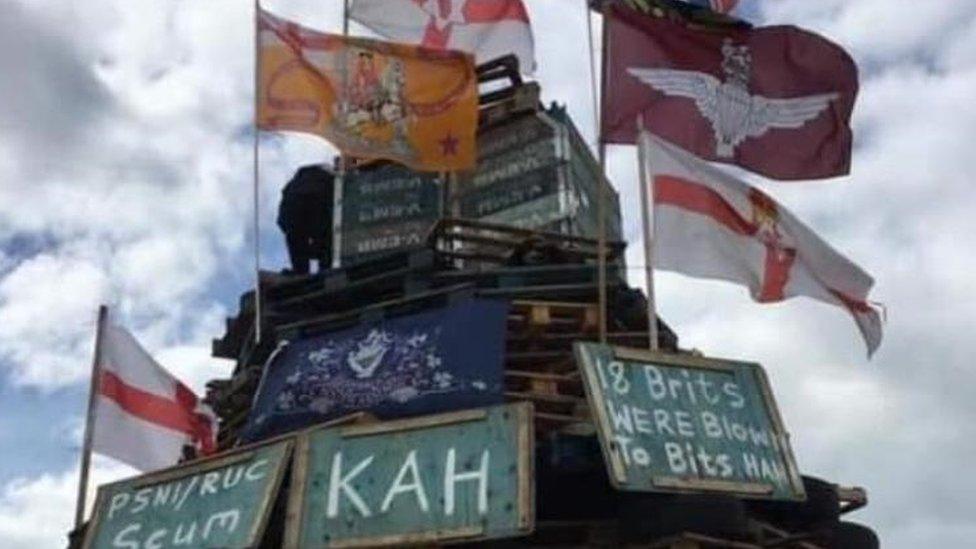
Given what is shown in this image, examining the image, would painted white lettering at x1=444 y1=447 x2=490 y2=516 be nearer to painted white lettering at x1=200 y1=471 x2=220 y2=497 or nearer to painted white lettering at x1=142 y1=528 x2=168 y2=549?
painted white lettering at x1=200 y1=471 x2=220 y2=497

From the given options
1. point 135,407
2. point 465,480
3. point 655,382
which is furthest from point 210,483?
point 135,407

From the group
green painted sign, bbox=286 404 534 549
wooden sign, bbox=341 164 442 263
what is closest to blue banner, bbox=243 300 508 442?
green painted sign, bbox=286 404 534 549

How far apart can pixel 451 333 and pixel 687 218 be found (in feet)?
8.01

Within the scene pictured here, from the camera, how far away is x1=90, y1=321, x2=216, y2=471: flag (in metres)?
16.8

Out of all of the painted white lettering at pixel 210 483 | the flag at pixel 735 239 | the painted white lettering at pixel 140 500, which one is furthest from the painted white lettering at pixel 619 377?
the painted white lettering at pixel 140 500

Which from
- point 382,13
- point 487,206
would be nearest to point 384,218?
point 487,206

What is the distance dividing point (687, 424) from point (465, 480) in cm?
196

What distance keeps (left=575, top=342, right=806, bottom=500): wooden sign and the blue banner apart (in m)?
1.22

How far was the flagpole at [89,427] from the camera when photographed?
51.7ft

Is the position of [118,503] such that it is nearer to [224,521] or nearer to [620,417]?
[224,521]

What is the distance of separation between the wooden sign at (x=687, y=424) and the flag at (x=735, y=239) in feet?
4.40

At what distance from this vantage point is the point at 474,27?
18453mm

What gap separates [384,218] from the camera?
18.6m

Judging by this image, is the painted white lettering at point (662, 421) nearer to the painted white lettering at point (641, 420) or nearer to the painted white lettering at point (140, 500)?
the painted white lettering at point (641, 420)
